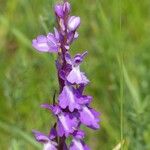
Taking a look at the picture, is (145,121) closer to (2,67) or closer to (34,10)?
(2,67)

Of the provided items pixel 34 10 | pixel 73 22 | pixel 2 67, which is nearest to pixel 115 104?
pixel 2 67

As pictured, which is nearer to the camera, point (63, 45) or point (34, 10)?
point (63, 45)

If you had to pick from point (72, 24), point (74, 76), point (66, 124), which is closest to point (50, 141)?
point (66, 124)

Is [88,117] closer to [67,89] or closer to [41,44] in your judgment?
[67,89]

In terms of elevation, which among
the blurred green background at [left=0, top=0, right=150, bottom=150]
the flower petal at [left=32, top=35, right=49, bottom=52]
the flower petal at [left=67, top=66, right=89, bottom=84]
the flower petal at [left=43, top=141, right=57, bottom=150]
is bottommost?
the flower petal at [left=43, top=141, right=57, bottom=150]

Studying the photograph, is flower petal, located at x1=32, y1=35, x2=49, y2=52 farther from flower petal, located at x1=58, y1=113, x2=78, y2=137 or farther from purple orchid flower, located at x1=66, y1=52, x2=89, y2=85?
flower petal, located at x1=58, y1=113, x2=78, y2=137

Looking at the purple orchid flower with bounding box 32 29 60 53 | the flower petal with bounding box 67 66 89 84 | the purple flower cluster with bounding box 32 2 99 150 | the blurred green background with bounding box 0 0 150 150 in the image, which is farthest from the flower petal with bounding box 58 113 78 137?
the blurred green background with bounding box 0 0 150 150
